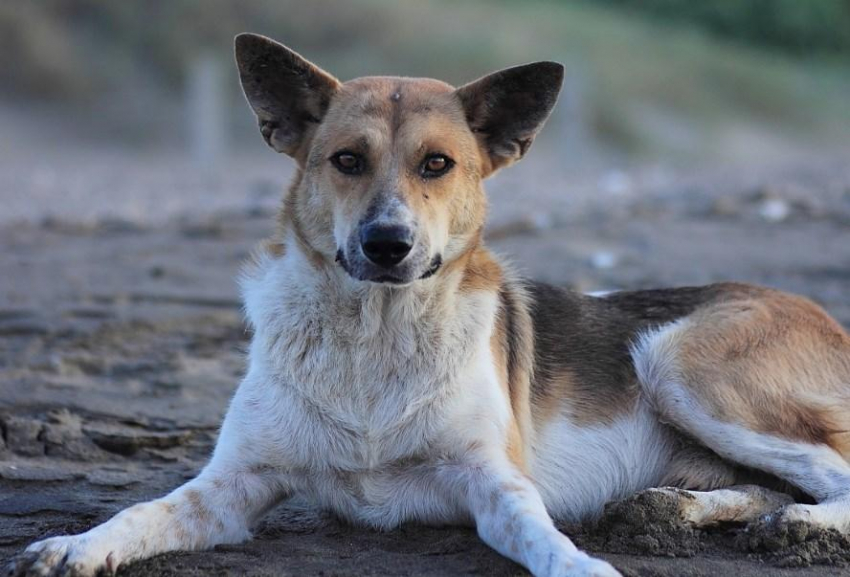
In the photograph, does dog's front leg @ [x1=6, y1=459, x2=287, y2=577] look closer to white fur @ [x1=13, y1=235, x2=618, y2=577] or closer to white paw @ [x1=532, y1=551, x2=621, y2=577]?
white fur @ [x1=13, y1=235, x2=618, y2=577]

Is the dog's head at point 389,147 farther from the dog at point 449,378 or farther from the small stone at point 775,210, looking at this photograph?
the small stone at point 775,210

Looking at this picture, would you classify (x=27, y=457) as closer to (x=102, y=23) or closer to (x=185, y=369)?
(x=185, y=369)

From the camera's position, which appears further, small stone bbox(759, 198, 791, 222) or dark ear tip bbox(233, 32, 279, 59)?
small stone bbox(759, 198, 791, 222)

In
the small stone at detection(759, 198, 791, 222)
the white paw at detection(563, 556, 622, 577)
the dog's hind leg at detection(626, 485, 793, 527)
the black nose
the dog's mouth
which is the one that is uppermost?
the black nose

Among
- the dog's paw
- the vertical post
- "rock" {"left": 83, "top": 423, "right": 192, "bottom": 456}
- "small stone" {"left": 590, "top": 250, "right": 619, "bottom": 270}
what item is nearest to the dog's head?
the dog's paw

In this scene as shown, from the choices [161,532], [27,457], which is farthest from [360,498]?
[27,457]

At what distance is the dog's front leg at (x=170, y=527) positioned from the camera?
11.9 feet

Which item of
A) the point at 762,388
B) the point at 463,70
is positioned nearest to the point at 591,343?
the point at 762,388

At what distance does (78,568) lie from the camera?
3.61 metres

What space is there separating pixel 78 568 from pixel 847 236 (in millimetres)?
7632

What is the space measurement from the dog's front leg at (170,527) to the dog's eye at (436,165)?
1.22m

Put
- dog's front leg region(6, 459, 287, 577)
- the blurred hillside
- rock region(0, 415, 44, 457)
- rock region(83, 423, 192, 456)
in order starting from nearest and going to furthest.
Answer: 1. dog's front leg region(6, 459, 287, 577)
2. rock region(0, 415, 44, 457)
3. rock region(83, 423, 192, 456)
4. the blurred hillside

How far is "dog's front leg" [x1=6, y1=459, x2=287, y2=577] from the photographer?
3629mm

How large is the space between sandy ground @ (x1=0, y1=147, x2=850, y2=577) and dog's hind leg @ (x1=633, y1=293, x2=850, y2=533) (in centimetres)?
34
